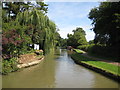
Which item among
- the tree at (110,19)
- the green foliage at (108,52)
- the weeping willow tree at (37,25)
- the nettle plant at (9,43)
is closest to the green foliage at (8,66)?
the nettle plant at (9,43)

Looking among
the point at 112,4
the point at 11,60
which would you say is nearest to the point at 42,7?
the point at 112,4

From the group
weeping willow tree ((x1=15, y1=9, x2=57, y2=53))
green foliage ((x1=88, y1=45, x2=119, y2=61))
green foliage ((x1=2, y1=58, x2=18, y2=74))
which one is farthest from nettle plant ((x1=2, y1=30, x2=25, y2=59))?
green foliage ((x1=88, y1=45, x2=119, y2=61))

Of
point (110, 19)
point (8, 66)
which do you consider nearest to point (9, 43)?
point (8, 66)

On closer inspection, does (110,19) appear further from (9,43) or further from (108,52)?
(9,43)

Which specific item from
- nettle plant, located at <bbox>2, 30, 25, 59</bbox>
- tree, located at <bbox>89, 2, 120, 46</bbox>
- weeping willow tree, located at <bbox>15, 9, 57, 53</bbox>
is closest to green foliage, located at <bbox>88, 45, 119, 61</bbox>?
tree, located at <bbox>89, 2, 120, 46</bbox>

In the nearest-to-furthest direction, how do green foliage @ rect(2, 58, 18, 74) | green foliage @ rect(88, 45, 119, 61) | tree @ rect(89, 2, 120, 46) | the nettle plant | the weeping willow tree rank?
green foliage @ rect(2, 58, 18, 74), the nettle plant, tree @ rect(89, 2, 120, 46), green foliage @ rect(88, 45, 119, 61), the weeping willow tree

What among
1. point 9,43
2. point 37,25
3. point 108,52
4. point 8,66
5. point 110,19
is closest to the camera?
point 8,66

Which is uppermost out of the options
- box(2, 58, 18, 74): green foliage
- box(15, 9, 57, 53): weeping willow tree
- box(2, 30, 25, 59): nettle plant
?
box(15, 9, 57, 53): weeping willow tree

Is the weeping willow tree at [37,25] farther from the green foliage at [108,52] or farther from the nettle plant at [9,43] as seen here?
the green foliage at [108,52]

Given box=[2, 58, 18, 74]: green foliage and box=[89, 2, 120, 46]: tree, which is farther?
box=[89, 2, 120, 46]: tree

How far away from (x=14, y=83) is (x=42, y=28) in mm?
12738

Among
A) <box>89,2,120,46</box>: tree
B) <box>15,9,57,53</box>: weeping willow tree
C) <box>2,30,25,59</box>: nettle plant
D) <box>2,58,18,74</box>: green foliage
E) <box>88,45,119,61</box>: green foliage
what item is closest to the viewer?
<box>2,58,18,74</box>: green foliage

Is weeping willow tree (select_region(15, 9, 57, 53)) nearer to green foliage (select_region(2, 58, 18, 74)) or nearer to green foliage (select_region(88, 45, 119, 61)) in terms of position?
green foliage (select_region(88, 45, 119, 61))

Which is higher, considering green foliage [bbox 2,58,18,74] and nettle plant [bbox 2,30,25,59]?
nettle plant [bbox 2,30,25,59]
